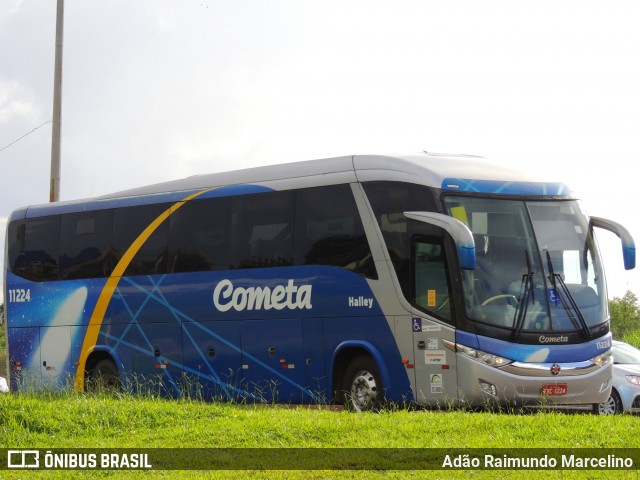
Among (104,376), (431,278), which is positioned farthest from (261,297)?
(104,376)

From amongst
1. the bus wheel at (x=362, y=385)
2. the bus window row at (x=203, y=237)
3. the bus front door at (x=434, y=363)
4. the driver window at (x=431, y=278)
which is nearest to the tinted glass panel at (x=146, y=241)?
the bus window row at (x=203, y=237)

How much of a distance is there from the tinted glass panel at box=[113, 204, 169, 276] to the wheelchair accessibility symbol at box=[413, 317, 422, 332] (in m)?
5.71

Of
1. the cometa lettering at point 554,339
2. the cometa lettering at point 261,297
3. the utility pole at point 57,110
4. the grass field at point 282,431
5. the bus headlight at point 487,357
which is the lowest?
the grass field at point 282,431

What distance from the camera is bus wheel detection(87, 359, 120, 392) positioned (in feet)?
67.9

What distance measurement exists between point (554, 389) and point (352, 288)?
332 cm

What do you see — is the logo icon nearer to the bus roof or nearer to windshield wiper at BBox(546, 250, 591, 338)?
the bus roof

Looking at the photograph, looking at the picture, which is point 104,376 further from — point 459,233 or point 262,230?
point 459,233

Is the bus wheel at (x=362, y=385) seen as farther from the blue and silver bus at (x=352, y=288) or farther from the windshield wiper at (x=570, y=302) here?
the windshield wiper at (x=570, y=302)

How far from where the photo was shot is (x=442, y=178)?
16.1m

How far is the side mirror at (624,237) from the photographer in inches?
677

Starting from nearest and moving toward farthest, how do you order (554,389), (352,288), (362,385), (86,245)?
(554,389) < (362,385) < (352,288) < (86,245)

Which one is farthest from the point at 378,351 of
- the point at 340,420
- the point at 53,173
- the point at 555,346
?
the point at 53,173

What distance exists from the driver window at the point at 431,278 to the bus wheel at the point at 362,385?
133 centimetres

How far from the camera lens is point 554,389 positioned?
15.6m
